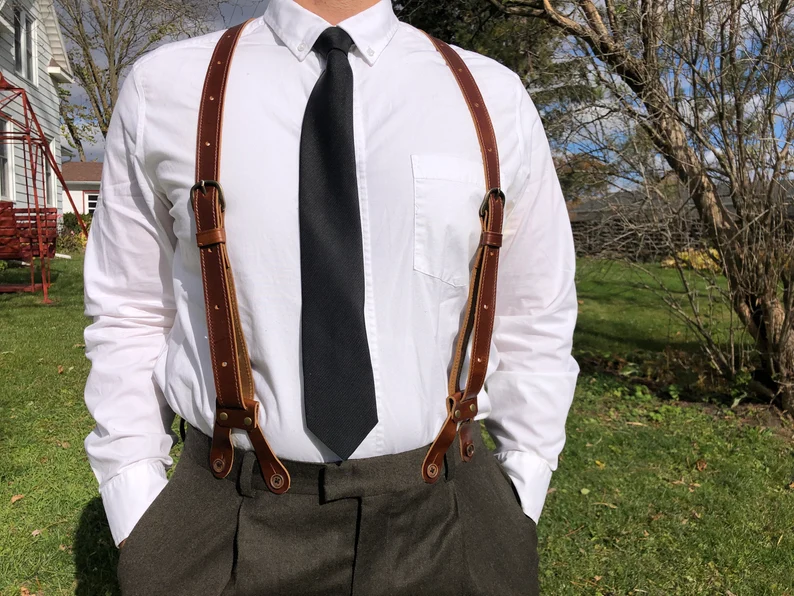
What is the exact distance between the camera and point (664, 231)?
526 cm

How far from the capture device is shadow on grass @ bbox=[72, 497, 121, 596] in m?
2.98

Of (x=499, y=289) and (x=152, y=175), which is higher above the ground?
(x=152, y=175)

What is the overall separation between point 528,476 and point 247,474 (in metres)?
0.64

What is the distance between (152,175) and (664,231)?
15.5 ft

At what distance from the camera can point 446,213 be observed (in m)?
1.27

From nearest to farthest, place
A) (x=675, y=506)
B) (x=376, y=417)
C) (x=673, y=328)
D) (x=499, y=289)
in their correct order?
(x=376, y=417), (x=499, y=289), (x=675, y=506), (x=673, y=328)


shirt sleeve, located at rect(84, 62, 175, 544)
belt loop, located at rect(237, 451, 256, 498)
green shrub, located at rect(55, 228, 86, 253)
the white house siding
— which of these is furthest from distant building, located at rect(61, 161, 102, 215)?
belt loop, located at rect(237, 451, 256, 498)

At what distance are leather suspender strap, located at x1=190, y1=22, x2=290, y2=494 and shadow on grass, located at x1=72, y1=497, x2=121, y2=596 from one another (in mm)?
2175

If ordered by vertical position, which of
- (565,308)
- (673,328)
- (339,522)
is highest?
(565,308)

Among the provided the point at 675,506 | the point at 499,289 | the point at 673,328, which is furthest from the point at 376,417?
the point at 673,328

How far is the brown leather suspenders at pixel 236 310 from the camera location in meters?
1.19

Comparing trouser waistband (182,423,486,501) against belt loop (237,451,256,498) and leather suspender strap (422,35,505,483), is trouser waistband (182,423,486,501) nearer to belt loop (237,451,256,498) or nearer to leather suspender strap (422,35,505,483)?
belt loop (237,451,256,498)

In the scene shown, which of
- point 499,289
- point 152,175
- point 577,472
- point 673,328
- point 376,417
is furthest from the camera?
point 673,328

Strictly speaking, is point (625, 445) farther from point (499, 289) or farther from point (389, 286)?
point (389, 286)
